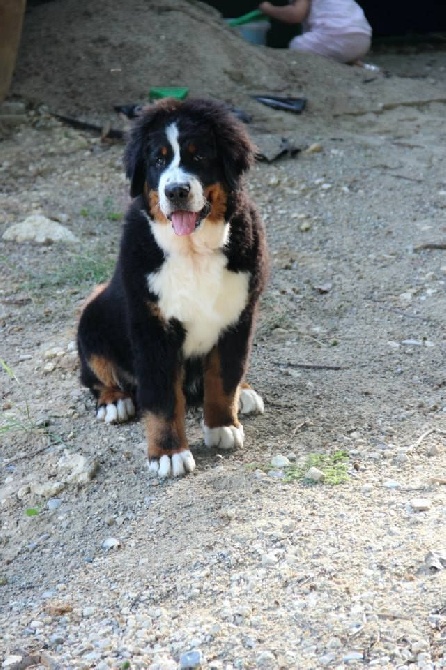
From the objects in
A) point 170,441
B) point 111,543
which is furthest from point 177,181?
point 111,543

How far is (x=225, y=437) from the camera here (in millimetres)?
4688

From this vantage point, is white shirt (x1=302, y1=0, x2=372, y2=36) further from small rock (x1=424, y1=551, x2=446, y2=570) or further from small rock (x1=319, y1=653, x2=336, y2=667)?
small rock (x1=319, y1=653, x2=336, y2=667)

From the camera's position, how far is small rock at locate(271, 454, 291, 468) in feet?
14.8

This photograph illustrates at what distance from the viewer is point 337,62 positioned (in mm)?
10797

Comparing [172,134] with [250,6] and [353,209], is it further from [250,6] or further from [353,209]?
[250,6]

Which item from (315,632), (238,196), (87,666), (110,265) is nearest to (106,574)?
(87,666)

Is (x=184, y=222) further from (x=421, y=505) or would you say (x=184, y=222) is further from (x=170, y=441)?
(x=421, y=505)

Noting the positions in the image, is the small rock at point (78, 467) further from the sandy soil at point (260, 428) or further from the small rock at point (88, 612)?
the small rock at point (88, 612)

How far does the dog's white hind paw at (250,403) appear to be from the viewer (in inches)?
198

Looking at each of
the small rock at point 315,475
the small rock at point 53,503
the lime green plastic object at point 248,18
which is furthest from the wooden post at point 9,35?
the small rock at point 315,475

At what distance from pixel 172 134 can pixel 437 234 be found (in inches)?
135

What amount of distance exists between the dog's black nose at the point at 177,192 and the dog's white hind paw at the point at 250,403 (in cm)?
128

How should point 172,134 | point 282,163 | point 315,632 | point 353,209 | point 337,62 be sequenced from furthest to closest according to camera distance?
→ point 337,62, point 282,163, point 353,209, point 172,134, point 315,632

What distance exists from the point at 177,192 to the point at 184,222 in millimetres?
148
